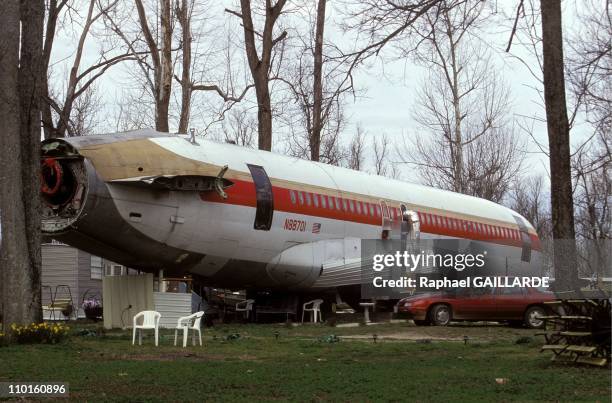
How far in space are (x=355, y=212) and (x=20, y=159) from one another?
40.0ft

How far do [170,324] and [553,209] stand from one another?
10.1m

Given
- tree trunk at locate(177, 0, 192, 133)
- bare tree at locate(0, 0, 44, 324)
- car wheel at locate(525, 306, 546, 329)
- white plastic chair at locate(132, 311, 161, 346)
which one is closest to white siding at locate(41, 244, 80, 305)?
tree trunk at locate(177, 0, 192, 133)

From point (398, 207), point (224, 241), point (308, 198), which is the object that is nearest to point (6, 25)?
point (224, 241)

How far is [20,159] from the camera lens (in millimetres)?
18547

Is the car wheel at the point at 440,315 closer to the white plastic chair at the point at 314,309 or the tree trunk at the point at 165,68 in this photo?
the white plastic chair at the point at 314,309

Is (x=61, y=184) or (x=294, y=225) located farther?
(x=294, y=225)

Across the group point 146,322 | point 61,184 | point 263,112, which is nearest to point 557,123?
point 146,322

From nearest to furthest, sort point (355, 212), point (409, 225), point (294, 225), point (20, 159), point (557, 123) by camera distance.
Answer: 1. point (557, 123)
2. point (20, 159)
3. point (294, 225)
4. point (355, 212)
5. point (409, 225)

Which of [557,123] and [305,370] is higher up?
[557,123]

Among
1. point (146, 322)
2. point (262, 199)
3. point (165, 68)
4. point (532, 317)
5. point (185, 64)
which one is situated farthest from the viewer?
point (185, 64)

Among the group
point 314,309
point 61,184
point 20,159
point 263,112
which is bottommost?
point 314,309

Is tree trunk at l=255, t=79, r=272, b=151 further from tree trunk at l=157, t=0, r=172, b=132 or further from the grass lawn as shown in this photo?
the grass lawn

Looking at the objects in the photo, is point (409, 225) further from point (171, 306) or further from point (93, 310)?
point (93, 310)

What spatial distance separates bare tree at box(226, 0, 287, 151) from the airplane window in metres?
8.06
